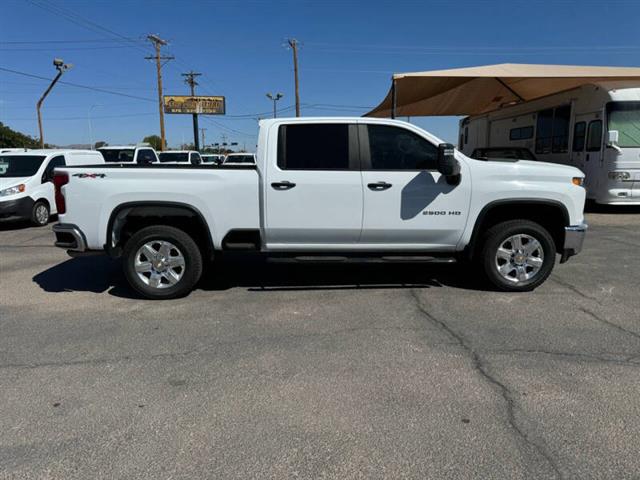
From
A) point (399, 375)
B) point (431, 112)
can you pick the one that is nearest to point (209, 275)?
point (399, 375)

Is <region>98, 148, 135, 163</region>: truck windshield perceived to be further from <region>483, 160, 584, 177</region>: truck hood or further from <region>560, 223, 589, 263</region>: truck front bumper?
<region>560, 223, 589, 263</region>: truck front bumper

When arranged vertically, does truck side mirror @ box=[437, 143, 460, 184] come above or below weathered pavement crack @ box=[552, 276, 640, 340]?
above

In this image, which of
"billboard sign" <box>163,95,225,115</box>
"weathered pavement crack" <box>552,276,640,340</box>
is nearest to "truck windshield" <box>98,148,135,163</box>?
"weathered pavement crack" <box>552,276,640,340</box>

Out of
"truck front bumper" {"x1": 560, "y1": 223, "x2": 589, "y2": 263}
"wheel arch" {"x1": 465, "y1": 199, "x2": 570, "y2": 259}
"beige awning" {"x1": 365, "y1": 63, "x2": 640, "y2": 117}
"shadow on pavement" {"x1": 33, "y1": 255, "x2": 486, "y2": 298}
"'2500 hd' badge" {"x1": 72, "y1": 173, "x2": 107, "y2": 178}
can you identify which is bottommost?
"shadow on pavement" {"x1": 33, "y1": 255, "x2": 486, "y2": 298}

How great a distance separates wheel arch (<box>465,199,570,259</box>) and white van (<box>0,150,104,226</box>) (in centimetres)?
1008

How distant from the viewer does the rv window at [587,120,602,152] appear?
485 inches

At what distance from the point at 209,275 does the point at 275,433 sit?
3.99 m

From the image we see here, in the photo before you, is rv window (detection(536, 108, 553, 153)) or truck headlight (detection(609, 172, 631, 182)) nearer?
truck headlight (detection(609, 172, 631, 182))

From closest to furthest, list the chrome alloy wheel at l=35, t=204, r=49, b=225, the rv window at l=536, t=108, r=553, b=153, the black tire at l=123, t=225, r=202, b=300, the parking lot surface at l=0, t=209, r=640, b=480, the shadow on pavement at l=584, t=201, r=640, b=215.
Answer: the parking lot surface at l=0, t=209, r=640, b=480 < the black tire at l=123, t=225, r=202, b=300 < the chrome alloy wheel at l=35, t=204, r=49, b=225 < the shadow on pavement at l=584, t=201, r=640, b=215 < the rv window at l=536, t=108, r=553, b=153

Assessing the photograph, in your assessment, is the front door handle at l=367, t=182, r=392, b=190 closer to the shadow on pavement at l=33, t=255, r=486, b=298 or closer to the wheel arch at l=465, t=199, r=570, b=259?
the wheel arch at l=465, t=199, r=570, b=259

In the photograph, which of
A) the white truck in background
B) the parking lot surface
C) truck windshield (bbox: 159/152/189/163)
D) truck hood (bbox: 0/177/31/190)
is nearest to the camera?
the parking lot surface

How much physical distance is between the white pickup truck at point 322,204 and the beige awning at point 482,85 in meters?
5.97

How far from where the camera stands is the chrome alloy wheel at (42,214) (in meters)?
11.7

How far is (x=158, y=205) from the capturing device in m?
5.40
